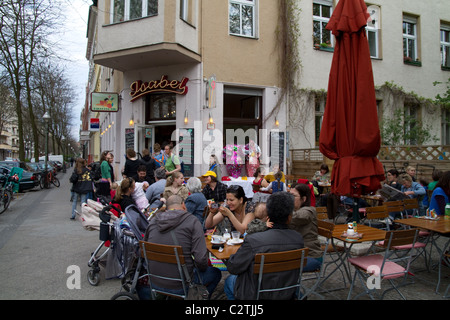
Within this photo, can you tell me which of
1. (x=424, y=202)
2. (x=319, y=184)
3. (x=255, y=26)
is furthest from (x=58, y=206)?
(x=424, y=202)

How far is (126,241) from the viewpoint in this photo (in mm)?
4262

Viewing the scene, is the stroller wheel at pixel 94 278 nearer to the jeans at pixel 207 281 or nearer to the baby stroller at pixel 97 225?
the baby stroller at pixel 97 225

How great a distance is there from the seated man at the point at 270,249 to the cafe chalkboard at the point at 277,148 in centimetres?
Answer: 954

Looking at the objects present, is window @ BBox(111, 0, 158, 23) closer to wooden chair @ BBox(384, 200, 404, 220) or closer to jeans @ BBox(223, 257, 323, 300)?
wooden chair @ BBox(384, 200, 404, 220)

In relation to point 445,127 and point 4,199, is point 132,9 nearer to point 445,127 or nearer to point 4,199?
point 4,199

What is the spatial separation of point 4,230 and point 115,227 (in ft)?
17.6

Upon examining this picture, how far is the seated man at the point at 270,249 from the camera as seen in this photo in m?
2.80

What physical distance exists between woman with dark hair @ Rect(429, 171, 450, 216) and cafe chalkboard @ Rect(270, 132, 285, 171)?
717cm

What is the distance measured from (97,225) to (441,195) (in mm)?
5610

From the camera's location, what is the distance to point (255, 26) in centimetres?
1261

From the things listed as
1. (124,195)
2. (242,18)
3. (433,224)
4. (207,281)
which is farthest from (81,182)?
(433,224)

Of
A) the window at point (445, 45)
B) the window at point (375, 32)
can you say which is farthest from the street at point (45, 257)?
the window at point (445, 45)

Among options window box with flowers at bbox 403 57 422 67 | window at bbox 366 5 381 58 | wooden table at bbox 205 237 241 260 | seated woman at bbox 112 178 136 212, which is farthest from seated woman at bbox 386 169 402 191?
window box with flowers at bbox 403 57 422 67

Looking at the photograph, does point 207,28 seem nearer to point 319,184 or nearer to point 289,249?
point 319,184
